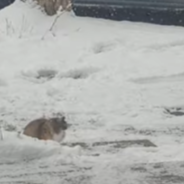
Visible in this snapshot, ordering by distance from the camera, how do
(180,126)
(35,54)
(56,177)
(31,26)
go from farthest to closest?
1. (31,26)
2. (35,54)
3. (180,126)
4. (56,177)

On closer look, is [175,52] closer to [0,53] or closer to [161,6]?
[161,6]

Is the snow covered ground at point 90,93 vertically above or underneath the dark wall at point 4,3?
underneath

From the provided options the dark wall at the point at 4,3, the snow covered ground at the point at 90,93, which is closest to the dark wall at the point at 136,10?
the snow covered ground at the point at 90,93

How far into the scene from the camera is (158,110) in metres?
5.80

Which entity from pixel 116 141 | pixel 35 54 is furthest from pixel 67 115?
pixel 35 54

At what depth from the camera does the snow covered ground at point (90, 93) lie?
4.42m

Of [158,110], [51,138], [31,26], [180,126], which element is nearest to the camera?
[51,138]

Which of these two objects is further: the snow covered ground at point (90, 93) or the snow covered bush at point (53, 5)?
the snow covered bush at point (53, 5)

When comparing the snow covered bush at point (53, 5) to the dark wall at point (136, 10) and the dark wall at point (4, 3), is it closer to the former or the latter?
the dark wall at point (136, 10)

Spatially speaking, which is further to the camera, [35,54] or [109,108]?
[35,54]

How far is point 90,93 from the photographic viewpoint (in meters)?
6.26

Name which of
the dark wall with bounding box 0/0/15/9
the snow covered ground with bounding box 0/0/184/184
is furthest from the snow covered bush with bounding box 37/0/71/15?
the dark wall with bounding box 0/0/15/9

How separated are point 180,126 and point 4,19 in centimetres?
416

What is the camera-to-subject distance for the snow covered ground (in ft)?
14.5
